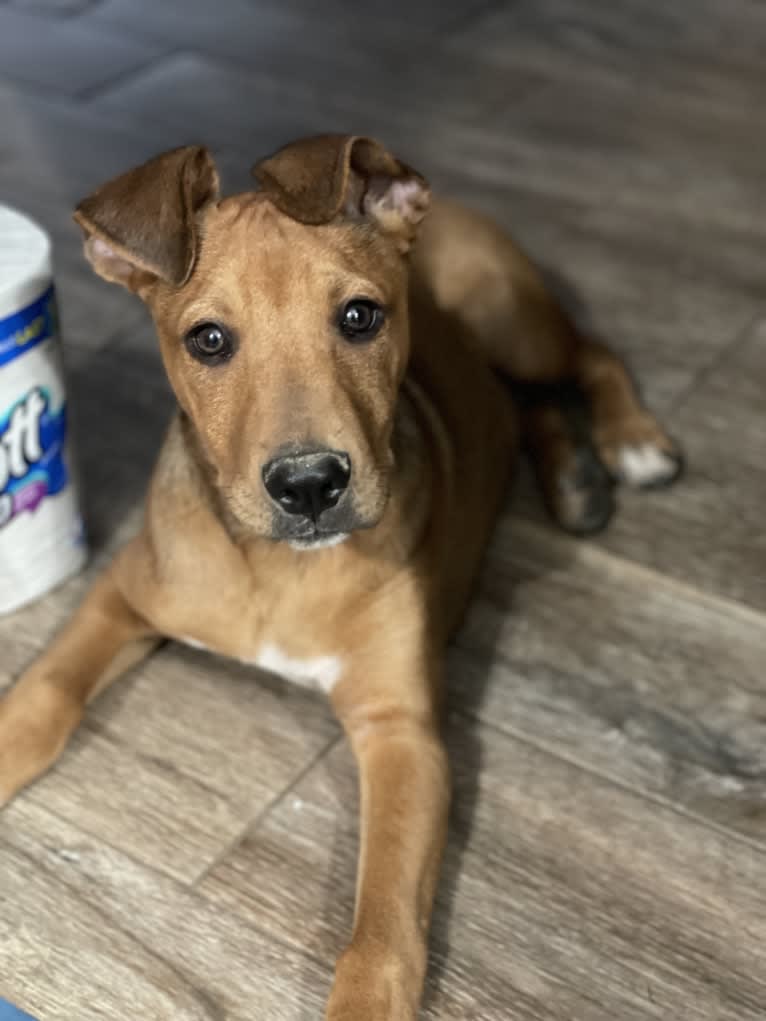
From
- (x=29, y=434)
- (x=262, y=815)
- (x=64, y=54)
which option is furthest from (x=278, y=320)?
(x=64, y=54)

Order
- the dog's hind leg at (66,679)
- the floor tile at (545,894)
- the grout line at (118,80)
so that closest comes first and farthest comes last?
the floor tile at (545,894) → the dog's hind leg at (66,679) → the grout line at (118,80)

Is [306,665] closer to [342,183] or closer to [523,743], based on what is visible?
[523,743]

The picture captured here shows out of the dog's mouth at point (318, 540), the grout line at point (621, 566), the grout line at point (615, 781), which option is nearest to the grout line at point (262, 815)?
the grout line at point (615, 781)

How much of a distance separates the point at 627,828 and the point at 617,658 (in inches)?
17.6

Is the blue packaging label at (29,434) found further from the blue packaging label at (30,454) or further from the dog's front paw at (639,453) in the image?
the dog's front paw at (639,453)

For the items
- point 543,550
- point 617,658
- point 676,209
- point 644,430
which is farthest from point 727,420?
point 676,209

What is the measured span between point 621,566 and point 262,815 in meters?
1.03

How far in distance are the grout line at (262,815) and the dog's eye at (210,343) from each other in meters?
0.81

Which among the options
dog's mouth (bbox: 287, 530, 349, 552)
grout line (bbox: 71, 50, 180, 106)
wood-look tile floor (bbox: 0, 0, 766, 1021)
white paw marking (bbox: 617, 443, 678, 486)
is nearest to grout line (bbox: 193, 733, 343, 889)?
wood-look tile floor (bbox: 0, 0, 766, 1021)

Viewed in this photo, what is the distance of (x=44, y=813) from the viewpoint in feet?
7.77

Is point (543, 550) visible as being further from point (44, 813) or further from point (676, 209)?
point (676, 209)

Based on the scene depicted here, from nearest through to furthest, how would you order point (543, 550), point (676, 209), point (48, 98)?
1. point (543, 550)
2. point (676, 209)
3. point (48, 98)

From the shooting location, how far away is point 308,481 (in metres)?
2.00

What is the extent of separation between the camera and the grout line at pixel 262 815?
7.42 feet
